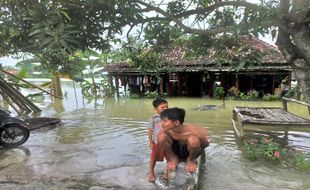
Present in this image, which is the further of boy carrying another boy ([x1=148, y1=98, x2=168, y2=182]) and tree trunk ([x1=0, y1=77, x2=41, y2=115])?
tree trunk ([x1=0, y1=77, x2=41, y2=115])

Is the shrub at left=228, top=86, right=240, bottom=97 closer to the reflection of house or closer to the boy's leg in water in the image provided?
the reflection of house

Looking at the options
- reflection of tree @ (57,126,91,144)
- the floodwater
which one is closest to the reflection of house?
reflection of tree @ (57,126,91,144)

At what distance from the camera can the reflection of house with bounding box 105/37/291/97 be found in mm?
25031

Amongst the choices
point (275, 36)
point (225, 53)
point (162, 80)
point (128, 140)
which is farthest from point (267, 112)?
point (162, 80)

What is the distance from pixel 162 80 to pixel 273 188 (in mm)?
22977

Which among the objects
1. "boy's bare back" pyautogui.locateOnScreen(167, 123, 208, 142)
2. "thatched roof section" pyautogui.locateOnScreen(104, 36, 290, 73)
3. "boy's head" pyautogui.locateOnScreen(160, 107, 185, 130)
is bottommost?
"boy's bare back" pyautogui.locateOnScreen(167, 123, 208, 142)

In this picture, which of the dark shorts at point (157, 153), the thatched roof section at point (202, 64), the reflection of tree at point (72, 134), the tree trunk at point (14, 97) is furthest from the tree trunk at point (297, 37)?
the thatched roof section at point (202, 64)

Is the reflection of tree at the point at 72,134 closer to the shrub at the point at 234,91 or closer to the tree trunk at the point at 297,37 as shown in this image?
the tree trunk at the point at 297,37

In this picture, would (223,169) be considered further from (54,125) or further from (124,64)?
(124,64)

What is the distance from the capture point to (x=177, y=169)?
17.7 ft

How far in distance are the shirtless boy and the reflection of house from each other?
1909 centimetres

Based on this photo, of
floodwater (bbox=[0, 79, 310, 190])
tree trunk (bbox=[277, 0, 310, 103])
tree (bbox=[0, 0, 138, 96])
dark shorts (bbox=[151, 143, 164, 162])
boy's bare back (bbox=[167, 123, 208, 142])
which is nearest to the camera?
tree (bbox=[0, 0, 138, 96])

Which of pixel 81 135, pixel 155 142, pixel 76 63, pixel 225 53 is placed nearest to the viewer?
pixel 155 142

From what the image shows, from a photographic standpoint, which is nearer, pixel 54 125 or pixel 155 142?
pixel 155 142
